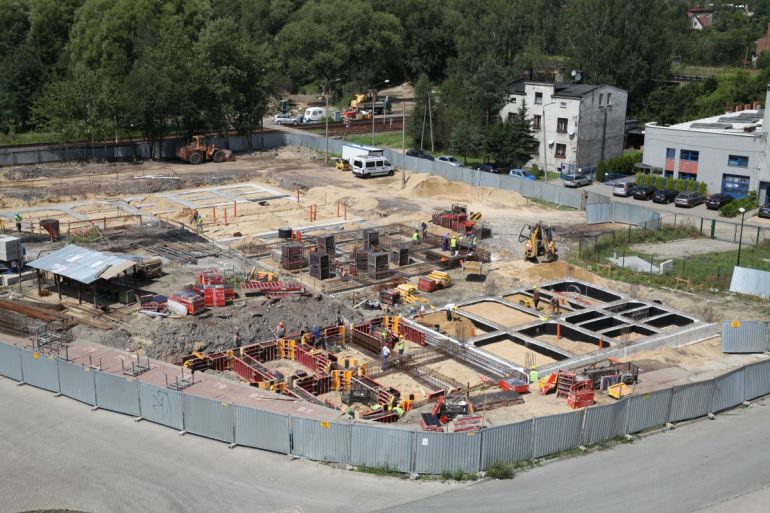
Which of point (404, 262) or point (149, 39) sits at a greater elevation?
point (149, 39)

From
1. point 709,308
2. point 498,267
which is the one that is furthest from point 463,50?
point 709,308

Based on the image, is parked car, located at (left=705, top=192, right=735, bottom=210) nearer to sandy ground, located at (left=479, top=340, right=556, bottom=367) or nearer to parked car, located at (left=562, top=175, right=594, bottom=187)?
parked car, located at (left=562, top=175, right=594, bottom=187)

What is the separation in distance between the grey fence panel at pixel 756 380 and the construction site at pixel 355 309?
208 centimetres

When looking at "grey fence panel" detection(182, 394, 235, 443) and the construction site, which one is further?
the construction site

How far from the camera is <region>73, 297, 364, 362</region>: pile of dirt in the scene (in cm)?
2981

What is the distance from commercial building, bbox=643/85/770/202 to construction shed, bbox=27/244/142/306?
121 feet

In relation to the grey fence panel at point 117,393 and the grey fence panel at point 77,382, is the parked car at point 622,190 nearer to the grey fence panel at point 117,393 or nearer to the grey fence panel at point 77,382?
the grey fence panel at point 117,393

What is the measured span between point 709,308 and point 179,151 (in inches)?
1732

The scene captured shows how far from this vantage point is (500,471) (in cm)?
2155

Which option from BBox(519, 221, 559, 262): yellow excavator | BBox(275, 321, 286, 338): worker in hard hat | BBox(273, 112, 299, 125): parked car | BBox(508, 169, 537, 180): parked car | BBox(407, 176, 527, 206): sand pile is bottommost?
BBox(275, 321, 286, 338): worker in hard hat

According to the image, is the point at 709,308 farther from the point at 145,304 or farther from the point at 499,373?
the point at 145,304

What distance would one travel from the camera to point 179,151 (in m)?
65.9

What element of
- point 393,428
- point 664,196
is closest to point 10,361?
point 393,428

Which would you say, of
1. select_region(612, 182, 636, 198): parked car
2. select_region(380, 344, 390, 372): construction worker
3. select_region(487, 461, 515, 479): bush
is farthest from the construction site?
select_region(612, 182, 636, 198): parked car
